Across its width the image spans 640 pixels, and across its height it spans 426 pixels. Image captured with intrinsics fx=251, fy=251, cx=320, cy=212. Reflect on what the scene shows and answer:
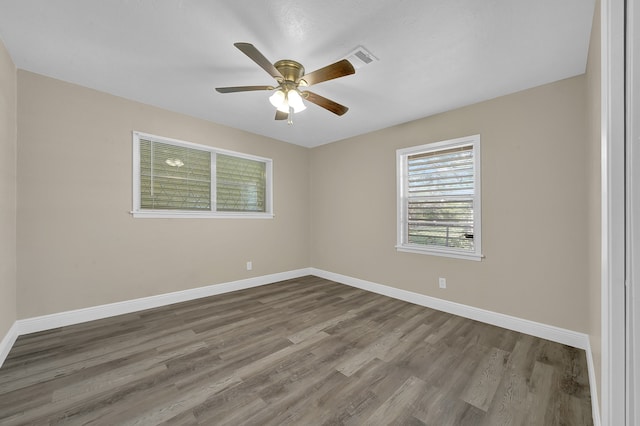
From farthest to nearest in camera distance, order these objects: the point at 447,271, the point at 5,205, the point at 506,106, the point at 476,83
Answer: the point at 447,271, the point at 506,106, the point at 476,83, the point at 5,205

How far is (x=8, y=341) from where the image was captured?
2.20 meters

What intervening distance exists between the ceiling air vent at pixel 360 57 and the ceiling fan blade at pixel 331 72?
0.28 m

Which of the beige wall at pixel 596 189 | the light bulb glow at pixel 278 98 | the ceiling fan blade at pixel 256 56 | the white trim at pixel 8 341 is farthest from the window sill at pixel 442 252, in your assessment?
the white trim at pixel 8 341

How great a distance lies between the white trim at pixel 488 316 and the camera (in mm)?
2361

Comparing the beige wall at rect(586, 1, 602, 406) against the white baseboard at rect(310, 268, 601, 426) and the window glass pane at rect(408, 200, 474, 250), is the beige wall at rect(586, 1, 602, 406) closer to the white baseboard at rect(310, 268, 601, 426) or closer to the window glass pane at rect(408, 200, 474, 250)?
the white baseboard at rect(310, 268, 601, 426)

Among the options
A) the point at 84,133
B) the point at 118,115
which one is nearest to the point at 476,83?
the point at 118,115

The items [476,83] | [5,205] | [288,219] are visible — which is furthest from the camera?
[288,219]

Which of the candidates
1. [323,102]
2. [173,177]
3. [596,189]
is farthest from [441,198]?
[173,177]

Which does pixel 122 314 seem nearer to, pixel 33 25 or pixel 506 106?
pixel 33 25

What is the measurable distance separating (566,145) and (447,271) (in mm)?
1765

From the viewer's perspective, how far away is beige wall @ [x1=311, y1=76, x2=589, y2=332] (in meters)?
2.37

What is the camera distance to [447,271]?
10.5 ft

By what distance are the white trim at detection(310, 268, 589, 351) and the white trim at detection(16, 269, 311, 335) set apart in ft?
6.48

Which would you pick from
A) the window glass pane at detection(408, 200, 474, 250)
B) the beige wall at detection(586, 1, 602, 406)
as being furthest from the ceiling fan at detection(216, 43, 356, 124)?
the window glass pane at detection(408, 200, 474, 250)
